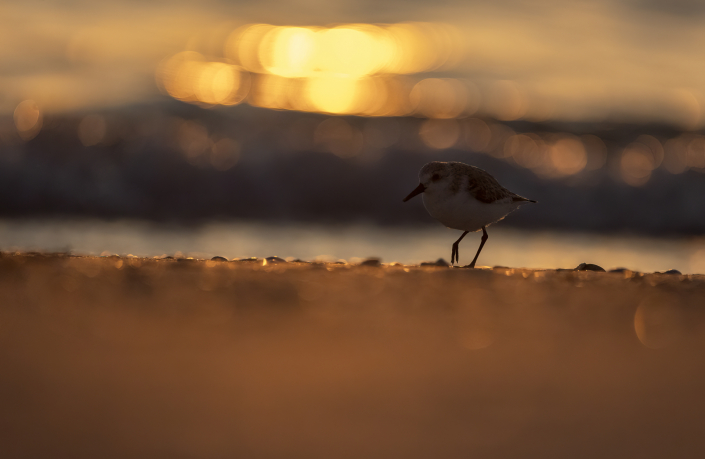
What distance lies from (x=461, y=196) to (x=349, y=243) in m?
3.17

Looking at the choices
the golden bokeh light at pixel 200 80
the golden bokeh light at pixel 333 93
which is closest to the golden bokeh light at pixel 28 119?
the golden bokeh light at pixel 200 80

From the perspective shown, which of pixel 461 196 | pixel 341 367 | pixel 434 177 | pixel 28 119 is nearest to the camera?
pixel 341 367

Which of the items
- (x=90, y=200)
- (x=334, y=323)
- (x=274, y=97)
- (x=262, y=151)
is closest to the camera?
(x=334, y=323)

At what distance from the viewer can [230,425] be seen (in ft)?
6.85

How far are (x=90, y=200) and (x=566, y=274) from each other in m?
7.51

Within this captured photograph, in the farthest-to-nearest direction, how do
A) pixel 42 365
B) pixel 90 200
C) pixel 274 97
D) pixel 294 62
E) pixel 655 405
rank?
pixel 294 62 < pixel 274 97 < pixel 90 200 < pixel 42 365 < pixel 655 405

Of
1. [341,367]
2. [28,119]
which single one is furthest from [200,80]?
[341,367]

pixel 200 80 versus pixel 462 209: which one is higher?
pixel 200 80

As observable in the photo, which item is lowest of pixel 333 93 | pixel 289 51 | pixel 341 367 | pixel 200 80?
pixel 341 367

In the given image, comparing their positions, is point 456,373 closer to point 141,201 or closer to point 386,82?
point 141,201

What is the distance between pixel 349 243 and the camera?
7926mm

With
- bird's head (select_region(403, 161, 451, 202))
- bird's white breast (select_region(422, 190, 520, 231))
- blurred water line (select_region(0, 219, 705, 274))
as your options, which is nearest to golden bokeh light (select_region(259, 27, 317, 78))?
blurred water line (select_region(0, 219, 705, 274))

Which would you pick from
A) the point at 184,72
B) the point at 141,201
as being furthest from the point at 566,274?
the point at 184,72

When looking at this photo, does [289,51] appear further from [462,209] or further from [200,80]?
[462,209]
